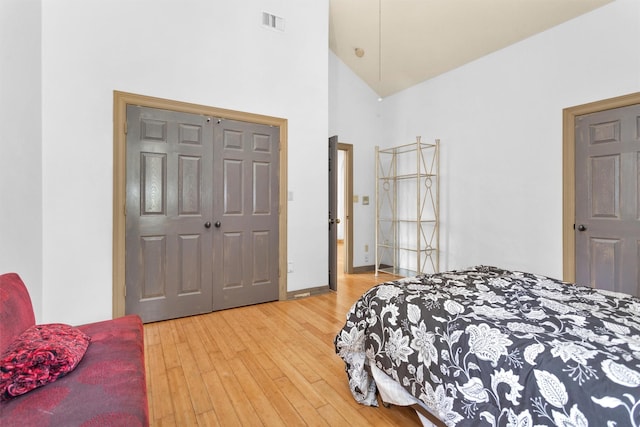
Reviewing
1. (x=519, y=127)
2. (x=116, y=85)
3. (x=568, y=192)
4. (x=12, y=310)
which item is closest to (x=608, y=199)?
(x=568, y=192)

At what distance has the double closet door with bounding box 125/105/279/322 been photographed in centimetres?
274

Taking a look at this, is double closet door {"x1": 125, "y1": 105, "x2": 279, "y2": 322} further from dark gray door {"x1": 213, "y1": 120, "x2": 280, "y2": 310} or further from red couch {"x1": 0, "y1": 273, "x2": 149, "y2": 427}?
red couch {"x1": 0, "y1": 273, "x2": 149, "y2": 427}

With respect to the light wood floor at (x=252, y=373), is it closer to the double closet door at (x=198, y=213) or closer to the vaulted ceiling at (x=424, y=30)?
the double closet door at (x=198, y=213)

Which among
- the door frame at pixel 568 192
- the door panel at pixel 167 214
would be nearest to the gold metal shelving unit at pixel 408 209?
the door frame at pixel 568 192

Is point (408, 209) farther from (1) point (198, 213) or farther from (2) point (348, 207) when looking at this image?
(1) point (198, 213)

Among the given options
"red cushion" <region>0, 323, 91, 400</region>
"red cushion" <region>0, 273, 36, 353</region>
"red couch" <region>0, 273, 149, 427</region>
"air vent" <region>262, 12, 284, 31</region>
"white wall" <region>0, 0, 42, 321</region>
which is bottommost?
"red couch" <region>0, 273, 149, 427</region>

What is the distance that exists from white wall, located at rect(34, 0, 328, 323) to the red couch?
4.35ft

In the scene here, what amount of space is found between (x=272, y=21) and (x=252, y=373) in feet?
11.9

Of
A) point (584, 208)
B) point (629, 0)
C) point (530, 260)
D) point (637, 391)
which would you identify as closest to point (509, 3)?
point (629, 0)

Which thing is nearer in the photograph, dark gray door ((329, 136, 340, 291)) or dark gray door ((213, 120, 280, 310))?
dark gray door ((213, 120, 280, 310))

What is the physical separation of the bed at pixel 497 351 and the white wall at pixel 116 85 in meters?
2.11

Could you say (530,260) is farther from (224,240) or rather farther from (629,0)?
(224,240)

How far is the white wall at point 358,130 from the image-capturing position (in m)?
4.79

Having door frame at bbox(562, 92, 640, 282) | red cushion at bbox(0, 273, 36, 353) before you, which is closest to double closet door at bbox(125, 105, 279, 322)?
red cushion at bbox(0, 273, 36, 353)
